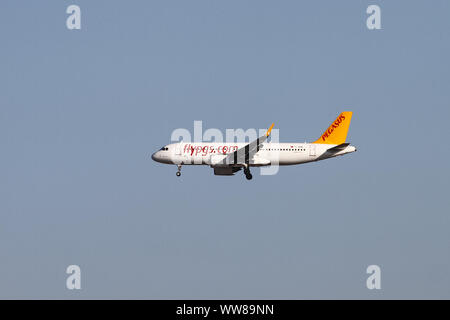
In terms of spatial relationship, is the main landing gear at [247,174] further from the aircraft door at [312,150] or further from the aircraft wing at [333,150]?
the aircraft wing at [333,150]

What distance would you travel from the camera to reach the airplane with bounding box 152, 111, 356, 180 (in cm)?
13375

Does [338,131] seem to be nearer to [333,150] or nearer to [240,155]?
[333,150]

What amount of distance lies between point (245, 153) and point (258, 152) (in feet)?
17.0

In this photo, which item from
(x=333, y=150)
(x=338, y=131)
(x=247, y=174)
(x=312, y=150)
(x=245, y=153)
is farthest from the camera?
(x=338, y=131)

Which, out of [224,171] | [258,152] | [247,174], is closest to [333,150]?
[258,152]

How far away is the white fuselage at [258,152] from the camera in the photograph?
137250mm

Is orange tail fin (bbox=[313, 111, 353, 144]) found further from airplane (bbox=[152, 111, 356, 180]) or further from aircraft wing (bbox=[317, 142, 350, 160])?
aircraft wing (bbox=[317, 142, 350, 160])

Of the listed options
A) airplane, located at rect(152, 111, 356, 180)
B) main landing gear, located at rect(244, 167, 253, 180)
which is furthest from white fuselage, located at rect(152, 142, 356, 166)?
main landing gear, located at rect(244, 167, 253, 180)

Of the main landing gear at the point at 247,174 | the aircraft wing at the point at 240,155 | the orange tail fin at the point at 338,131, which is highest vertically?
the orange tail fin at the point at 338,131

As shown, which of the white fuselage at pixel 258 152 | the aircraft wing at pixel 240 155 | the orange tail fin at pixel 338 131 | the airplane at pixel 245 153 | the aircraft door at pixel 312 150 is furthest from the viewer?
the orange tail fin at pixel 338 131

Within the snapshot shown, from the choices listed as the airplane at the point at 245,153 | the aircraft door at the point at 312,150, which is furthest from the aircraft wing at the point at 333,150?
the aircraft door at the point at 312,150

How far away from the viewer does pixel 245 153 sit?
438 feet
